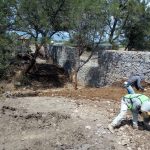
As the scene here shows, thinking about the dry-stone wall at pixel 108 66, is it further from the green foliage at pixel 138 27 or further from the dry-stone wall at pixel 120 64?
the green foliage at pixel 138 27

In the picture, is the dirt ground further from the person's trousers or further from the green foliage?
the green foliage

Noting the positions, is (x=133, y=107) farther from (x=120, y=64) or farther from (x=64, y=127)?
(x=120, y=64)

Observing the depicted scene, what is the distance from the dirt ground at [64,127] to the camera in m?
9.34

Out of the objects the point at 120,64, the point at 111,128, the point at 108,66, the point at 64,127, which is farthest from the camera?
the point at 108,66

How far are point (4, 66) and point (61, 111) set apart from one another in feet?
20.2

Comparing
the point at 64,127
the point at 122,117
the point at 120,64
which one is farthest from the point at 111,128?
the point at 120,64

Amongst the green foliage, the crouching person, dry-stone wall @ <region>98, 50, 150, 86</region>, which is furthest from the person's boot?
the green foliage

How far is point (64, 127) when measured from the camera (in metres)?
10.2

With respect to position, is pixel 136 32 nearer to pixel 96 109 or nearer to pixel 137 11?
pixel 137 11

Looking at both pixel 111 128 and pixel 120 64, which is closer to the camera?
pixel 111 128

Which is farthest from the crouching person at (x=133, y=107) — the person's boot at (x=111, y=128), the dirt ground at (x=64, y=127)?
the dirt ground at (x=64, y=127)

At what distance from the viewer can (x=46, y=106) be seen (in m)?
12.0

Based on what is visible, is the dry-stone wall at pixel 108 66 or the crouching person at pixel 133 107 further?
the dry-stone wall at pixel 108 66

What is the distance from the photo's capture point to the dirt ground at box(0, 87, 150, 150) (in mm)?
9336
